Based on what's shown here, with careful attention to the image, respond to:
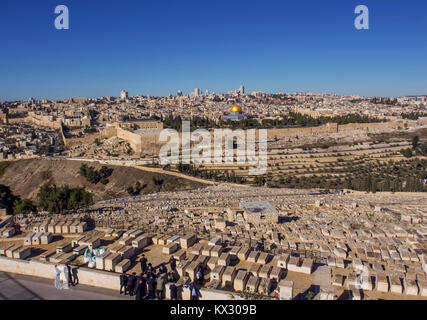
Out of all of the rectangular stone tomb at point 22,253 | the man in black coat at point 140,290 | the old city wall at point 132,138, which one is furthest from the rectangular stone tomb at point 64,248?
the old city wall at point 132,138

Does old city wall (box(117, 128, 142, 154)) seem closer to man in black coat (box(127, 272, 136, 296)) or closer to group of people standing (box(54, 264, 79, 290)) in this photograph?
group of people standing (box(54, 264, 79, 290))

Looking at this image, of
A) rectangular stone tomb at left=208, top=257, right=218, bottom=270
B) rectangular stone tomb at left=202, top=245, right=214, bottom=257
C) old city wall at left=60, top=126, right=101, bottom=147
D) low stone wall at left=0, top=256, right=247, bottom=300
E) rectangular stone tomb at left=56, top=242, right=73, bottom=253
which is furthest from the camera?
old city wall at left=60, top=126, right=101, bottom=147

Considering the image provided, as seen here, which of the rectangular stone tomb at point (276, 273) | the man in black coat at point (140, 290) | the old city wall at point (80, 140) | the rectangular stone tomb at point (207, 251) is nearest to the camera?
the man in black coat at point (140, 290)

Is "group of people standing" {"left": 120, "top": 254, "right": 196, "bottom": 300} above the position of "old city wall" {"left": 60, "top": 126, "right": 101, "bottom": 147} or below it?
below

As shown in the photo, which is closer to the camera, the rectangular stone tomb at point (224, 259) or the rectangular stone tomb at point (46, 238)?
the rectangular stone tomb at point (224, 259)

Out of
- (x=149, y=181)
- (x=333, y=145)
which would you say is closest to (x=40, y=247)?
(x=149, y=181)

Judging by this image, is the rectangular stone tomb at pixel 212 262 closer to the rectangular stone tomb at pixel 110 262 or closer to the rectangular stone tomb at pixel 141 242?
the rectangular stone tomb at pixel 141 242

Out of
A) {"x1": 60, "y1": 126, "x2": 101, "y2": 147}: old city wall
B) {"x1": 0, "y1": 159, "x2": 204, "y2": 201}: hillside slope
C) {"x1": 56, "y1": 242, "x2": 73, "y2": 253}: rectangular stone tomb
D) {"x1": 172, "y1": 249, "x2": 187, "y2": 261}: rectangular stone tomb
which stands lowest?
{"x1": 0, "y1": 159, "x2": 204, "y2": 201}: hillside slope

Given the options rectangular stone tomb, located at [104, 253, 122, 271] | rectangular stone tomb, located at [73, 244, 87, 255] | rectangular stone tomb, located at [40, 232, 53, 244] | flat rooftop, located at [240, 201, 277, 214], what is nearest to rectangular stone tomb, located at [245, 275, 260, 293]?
rectangular stone tomb, located at [104, 253, 122, 271]
